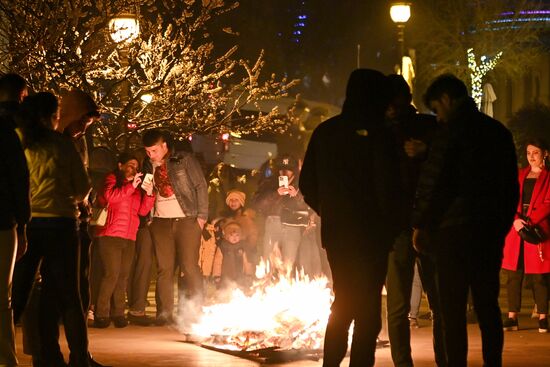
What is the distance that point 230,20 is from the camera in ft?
121

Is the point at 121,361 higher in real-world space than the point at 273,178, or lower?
lower

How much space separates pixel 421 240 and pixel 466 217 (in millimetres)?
402

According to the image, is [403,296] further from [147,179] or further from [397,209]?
[147,179]

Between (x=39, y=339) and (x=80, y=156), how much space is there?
4.89 ft

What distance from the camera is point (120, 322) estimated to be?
14.1 metres

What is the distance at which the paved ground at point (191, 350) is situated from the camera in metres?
10.7

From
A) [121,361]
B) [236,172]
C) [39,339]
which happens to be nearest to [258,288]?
[121,361]

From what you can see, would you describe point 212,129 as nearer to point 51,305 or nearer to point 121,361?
point 121,361

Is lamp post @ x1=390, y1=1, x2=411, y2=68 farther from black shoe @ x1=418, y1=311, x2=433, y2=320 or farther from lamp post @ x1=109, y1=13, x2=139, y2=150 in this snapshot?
black shoe @ x1=418, y1=311, x2=433, y2=320

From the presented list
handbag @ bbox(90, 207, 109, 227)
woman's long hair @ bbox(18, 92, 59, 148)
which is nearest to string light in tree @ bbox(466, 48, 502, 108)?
handbag @ bbox(90, 207, 109, 227)

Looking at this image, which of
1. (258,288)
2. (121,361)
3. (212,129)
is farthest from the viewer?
(212,129)

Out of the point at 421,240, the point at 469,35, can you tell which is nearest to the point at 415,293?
the point at 421,240

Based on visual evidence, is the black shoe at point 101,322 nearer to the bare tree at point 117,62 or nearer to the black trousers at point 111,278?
the black trousers at point 111,278

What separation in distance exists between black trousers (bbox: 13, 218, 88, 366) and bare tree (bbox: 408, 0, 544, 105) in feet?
161
